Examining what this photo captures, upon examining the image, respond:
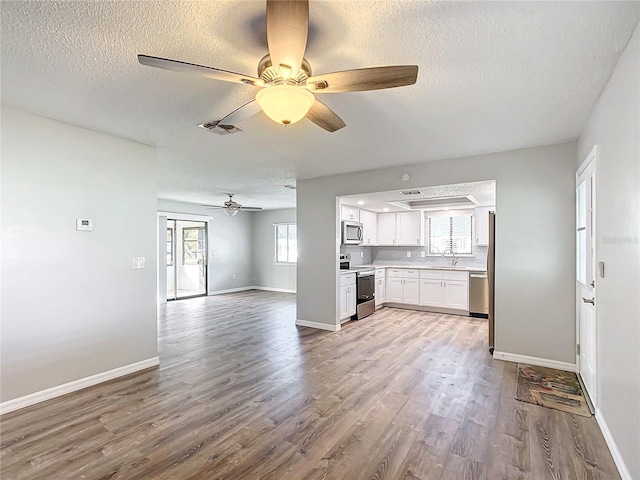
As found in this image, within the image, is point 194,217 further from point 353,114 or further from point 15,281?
point 353,114

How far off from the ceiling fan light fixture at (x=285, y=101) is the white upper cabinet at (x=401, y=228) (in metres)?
5.74

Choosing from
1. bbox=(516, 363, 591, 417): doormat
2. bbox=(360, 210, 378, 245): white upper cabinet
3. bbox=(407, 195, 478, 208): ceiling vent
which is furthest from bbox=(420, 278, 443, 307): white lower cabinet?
bbox=(516, 363, 591, 417): doormat

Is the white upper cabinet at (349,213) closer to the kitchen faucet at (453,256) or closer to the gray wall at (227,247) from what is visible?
the kitchen faucet at (453,256)

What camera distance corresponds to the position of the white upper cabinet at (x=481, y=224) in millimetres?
6312

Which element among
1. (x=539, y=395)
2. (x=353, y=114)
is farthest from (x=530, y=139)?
(x=539, y=395)

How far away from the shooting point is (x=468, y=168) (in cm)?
406

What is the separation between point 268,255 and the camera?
998 cm

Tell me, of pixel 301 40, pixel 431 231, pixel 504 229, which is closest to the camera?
pixel 301 40

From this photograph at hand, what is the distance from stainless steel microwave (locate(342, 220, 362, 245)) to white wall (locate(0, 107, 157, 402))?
3258 millimetres

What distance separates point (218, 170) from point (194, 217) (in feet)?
13.7

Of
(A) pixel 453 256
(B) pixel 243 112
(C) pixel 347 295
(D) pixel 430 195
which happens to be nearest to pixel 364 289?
(C) pixel 347 295

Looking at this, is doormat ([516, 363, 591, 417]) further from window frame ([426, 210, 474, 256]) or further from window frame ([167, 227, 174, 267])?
window frame ([167, 227, 174, 267])

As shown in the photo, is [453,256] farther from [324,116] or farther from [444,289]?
[324,116]

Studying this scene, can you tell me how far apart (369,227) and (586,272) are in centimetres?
445
